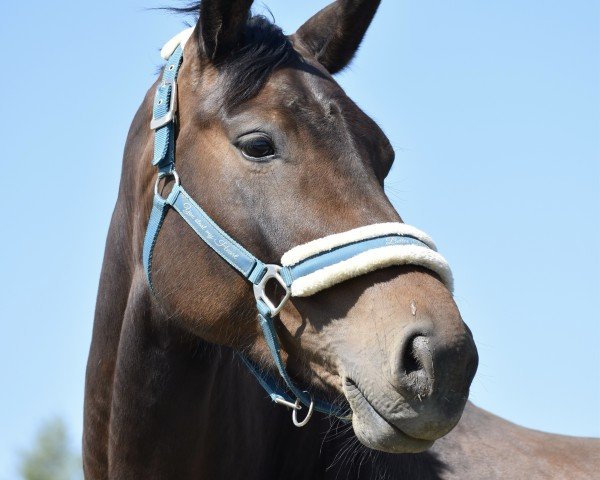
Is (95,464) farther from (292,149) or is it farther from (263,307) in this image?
(292,149)

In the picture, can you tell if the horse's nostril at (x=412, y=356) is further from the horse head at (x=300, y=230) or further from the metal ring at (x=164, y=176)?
the metal ring at (x=164, y=176)

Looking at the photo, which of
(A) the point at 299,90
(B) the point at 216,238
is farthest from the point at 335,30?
(B) the point at 216,238

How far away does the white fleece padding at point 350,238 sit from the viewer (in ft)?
12.4

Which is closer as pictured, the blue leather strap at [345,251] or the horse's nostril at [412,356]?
the horse's nostril at [412,356]

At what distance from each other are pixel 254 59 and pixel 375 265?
1.34 metres

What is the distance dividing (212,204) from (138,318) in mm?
778

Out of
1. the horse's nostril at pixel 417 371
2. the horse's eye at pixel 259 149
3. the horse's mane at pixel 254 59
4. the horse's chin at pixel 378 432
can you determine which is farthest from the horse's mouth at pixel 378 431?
the horse's mane at pixel 254 59

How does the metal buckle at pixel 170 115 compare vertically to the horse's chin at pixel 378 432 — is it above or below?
above

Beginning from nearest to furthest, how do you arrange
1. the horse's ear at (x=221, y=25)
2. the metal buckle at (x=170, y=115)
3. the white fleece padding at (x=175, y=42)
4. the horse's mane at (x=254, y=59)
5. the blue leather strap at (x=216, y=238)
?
the blue leather strap at (x=216, y=238), the horse's mane at (x=254, y=59), the horse's ear at (x=221, y=25), the metal buckle at (x=170, y=115), the white fleece padding at (x=175, y=42)

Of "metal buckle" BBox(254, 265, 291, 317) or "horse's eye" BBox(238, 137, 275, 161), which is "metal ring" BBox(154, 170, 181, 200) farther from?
"metal buckle" BBox(254, 265, 291, 317)

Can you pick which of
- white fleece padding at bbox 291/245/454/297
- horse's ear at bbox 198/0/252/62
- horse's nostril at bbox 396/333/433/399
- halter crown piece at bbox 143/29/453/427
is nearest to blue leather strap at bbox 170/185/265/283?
halter crown piece at bbox 143/29/453/427

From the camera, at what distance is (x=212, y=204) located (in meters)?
4.25

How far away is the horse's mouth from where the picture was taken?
3562 mm

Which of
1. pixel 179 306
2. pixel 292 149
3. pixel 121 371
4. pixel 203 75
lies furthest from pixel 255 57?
pixel 121 371
